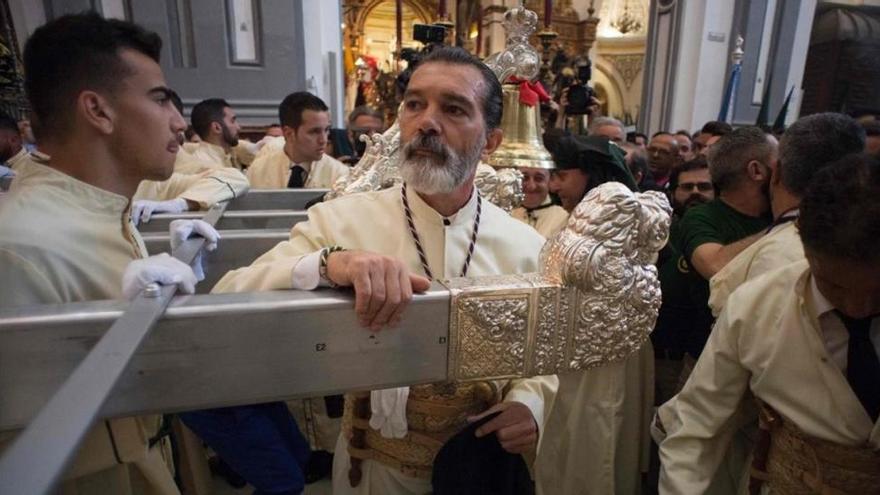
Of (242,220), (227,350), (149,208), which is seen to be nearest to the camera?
(227,350)

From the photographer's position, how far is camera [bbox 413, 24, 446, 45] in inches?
73.4

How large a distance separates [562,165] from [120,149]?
1744mm

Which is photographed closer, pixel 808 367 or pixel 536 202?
pixel 808 367

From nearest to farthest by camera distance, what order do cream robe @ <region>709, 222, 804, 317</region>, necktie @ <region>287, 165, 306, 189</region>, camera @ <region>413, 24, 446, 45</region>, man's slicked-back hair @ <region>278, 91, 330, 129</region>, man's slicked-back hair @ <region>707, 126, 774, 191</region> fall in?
cream robe @ <region>709, 222, 804, 317</region> < man's slicked-back hair @ <region>707, 126, 774, 191</region> < camera @ <region>413, 24, 446, 45</region> < man's slicked-back hair @ <region>278, 91, 330, 129</region> < necktie @ <region>287, 165, 306, 189</region>

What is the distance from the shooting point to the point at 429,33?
1871mm

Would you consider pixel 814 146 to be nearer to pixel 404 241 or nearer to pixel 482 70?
pixel 482 70

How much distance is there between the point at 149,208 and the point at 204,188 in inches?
11.8

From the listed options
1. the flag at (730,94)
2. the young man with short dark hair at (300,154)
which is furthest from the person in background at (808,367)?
the flag at (730,94)

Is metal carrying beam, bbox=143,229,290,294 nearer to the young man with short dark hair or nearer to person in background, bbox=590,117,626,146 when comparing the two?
the young man with short dark hair

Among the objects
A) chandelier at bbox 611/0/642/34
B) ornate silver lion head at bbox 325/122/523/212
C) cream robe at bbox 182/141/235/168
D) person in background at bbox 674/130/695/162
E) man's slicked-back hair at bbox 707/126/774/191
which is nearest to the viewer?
ornate silver lion head at bbox 325/122/523/212

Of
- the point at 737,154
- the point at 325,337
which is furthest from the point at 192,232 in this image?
the point at 737,154

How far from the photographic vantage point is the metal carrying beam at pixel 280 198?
7.09 ft

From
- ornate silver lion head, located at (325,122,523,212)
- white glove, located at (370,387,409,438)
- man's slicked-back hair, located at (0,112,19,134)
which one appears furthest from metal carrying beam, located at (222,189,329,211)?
man's slicked-back hair, located at (0,112,19,134)

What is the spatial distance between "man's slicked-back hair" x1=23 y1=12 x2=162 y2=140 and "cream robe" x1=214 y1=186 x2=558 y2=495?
53 cm
